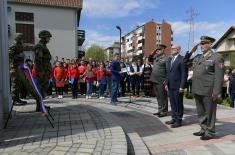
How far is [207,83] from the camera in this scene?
6449 millimetres

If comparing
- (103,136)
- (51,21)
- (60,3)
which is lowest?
(103,136)

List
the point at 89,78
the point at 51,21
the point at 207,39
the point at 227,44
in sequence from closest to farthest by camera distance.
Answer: the point at 207,39 < the point at 89,78 < the point at 51,21 < the point at 227,44

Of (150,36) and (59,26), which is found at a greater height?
(150,36)

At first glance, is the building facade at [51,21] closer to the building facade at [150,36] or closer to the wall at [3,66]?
the wall at [3,66]

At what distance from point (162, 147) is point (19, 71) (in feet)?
10.7

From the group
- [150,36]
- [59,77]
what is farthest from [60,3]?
[150,36]

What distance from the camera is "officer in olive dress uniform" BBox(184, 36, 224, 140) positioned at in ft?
20.6

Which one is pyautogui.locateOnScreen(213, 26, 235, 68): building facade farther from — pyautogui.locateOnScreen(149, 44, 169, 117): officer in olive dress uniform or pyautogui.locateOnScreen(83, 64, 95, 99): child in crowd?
pyautogui.locateOnScreen(149, 44, 169, 117): officer in olive dress uniform

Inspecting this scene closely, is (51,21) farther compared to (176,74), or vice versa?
(51,21)

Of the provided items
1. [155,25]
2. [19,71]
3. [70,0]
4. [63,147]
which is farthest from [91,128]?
[155,25]

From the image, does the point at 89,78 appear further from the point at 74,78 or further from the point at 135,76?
the point at 135,76

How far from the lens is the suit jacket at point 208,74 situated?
6.25 m

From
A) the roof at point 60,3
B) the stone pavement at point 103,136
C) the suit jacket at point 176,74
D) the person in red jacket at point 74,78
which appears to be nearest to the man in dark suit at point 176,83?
the suit jacket at point 176,74

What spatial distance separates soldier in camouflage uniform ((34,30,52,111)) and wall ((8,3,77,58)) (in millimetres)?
25361
